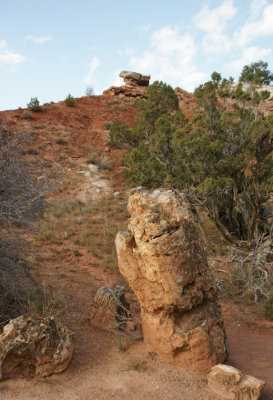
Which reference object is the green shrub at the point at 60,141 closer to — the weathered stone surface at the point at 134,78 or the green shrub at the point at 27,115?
the green shrub at the point at 27,115

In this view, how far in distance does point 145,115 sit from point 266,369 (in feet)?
39.5

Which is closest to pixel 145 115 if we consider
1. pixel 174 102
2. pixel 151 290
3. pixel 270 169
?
pixel 174 102

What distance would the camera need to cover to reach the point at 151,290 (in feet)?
14.1

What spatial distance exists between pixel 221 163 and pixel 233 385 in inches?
293

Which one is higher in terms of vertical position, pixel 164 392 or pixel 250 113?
pixel 250 113

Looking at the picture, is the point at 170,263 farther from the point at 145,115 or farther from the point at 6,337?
the point at 145,115

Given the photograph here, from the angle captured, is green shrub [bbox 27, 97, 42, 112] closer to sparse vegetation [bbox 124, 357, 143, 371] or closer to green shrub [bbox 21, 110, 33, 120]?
green shrub [bbox 21, 110, 33, 120]

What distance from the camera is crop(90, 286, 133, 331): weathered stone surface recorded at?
5.34 metres

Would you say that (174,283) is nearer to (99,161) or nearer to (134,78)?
(99,161)

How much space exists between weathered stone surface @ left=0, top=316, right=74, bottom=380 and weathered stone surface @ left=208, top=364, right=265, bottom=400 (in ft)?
6.02

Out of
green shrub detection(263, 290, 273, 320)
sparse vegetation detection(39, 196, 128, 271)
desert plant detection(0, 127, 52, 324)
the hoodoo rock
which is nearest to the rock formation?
sparse vegetation detection(39, 196, 128, 271)

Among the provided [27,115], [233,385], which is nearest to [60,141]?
[27,115]

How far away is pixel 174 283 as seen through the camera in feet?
13.4

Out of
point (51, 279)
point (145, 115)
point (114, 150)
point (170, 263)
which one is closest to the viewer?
point (170, 263)
